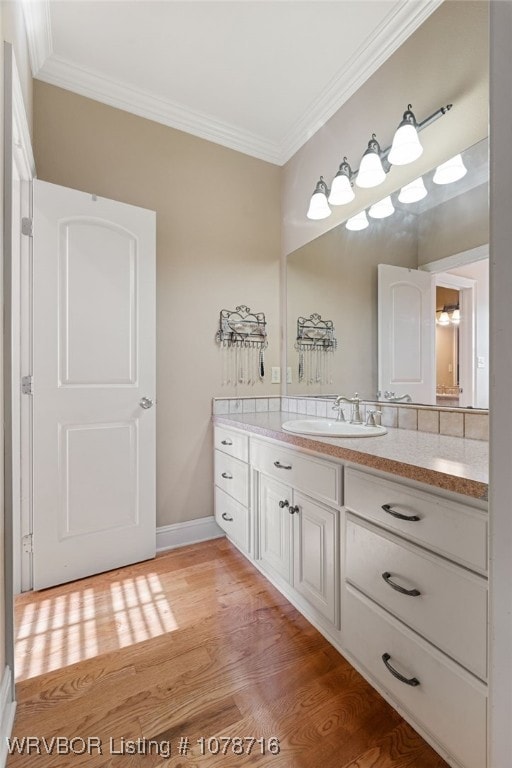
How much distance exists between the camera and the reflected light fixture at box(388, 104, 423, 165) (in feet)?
5.00

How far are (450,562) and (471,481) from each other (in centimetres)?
23

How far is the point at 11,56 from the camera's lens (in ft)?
3.69

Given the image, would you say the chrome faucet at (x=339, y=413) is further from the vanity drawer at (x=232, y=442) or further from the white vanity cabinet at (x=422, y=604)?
the white vanity cabinet at (x=422, y=604)

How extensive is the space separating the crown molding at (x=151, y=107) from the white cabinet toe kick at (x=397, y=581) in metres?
2.07

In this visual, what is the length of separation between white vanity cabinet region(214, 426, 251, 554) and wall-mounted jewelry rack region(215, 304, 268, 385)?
0.42m

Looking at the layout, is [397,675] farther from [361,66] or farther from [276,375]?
[361,66]

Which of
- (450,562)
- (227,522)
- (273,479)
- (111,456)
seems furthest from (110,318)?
(450,562)

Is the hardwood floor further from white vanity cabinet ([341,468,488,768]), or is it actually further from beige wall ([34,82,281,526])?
beige wall ([34,82,281,526])


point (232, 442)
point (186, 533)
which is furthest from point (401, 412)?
point (186, 533)

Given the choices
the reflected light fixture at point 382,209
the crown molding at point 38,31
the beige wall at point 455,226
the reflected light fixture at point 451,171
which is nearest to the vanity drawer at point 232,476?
the beige wall at point 455,226

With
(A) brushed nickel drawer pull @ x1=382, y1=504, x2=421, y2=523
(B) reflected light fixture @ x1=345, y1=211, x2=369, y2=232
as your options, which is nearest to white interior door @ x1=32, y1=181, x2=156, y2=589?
(B) reflected light fixture @ x1=345, y1=211, x2=369, y2=232

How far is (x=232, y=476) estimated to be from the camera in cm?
211

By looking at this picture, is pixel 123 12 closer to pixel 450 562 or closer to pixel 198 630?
pixel 450 562

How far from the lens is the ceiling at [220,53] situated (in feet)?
5.26
